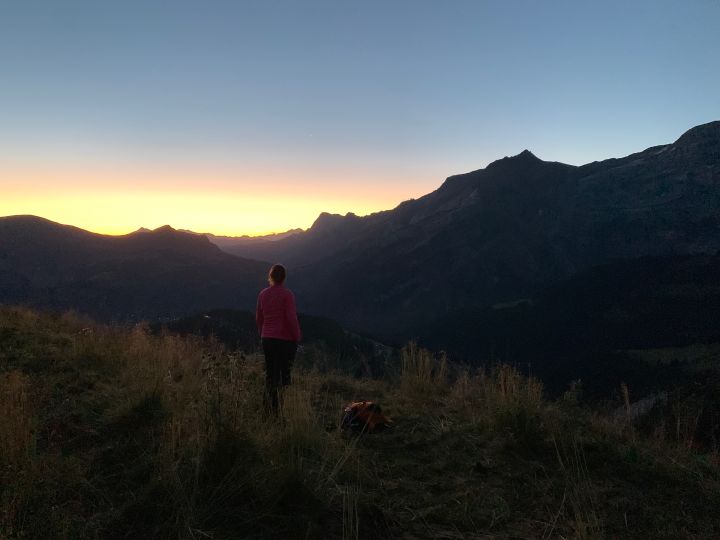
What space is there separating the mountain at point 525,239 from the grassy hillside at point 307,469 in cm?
13999

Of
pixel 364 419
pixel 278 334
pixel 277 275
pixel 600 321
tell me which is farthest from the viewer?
pixel 600 321

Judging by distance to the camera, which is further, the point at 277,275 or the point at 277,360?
the point at 277,275

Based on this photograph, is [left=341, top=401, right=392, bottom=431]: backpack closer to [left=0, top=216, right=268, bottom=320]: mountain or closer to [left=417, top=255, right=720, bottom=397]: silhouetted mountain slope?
[left=417, top=255, right=720, bottom=397]: silhouetted mountain slope

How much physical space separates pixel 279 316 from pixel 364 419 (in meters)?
1.54

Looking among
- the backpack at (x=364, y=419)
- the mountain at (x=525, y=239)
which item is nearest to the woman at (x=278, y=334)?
the backpack at (x=364, y=419)

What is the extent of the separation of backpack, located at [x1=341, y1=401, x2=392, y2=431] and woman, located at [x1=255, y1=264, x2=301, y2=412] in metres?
0.84

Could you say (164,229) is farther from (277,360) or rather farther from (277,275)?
(277,360)

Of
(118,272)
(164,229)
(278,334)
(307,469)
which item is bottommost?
(307,469)

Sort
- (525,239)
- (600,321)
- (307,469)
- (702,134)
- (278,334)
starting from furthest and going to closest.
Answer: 1. (525,239)
2. (702,134)
3. (600,321)
4. (278,334)
5. (307,469)

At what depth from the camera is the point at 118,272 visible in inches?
4220

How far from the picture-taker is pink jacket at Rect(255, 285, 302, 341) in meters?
5.90

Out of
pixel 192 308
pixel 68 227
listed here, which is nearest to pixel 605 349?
pixel 192 308

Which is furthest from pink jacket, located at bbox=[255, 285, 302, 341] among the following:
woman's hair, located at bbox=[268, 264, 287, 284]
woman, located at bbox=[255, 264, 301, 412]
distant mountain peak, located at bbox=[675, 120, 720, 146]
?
distant mountain peak, located at bbox=[675, 120, 720, 146]

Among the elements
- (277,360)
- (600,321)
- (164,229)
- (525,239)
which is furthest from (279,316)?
(525,239)
